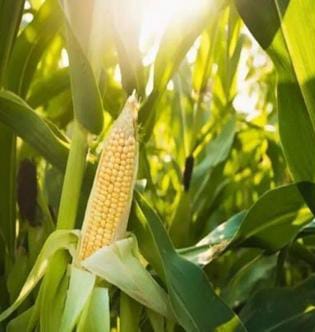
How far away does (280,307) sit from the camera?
1101 mm

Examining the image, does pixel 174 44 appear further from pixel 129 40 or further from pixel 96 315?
pixel 96 315

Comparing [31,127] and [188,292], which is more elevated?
[31,127]

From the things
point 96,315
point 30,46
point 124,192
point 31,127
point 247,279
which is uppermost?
point 30,46

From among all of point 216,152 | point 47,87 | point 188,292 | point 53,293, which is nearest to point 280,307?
point 188,292

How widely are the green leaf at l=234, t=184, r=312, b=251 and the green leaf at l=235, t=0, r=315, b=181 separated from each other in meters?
0.04

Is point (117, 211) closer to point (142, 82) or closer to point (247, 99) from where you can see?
point (142, 82)

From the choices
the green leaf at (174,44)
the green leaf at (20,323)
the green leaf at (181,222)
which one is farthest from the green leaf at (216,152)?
the green leaf at (20,323)

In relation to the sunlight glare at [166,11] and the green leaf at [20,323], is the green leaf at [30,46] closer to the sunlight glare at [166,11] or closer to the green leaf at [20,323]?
the sunlight glare at [166,11]

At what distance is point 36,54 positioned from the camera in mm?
1216

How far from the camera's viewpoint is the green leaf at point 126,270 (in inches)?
34.3

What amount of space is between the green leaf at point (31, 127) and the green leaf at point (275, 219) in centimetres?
24

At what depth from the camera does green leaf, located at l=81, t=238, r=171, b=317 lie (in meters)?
0.87

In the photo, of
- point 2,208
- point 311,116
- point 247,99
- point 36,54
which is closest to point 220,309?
point 311,116

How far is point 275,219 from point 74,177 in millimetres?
277
